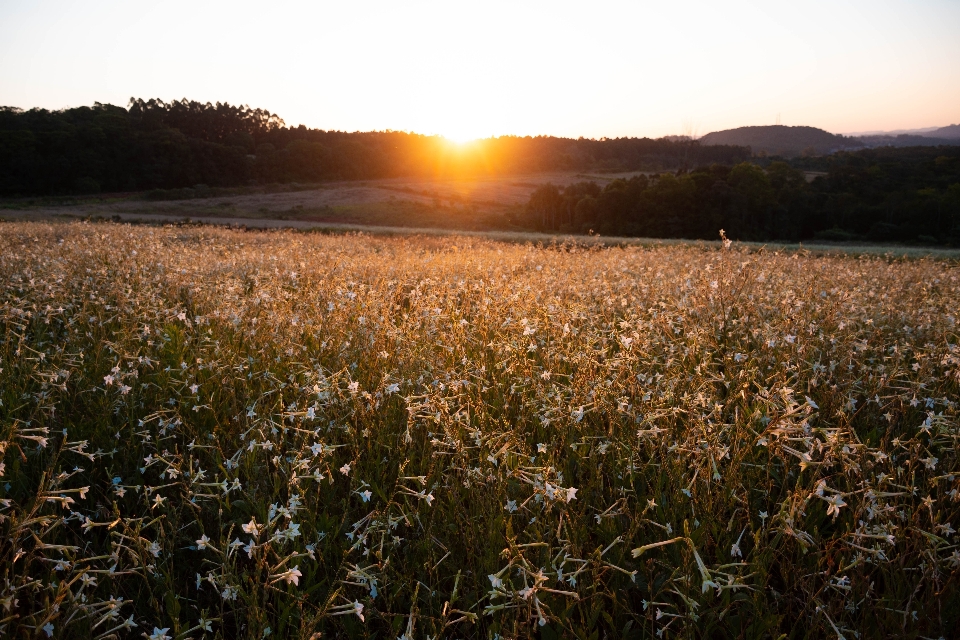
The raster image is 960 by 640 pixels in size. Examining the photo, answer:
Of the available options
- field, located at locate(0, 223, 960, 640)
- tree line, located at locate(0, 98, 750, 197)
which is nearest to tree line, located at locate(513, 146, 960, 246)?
tree line, located at locate(0, 98, 750, 197)

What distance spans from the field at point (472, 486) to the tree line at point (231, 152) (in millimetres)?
79285

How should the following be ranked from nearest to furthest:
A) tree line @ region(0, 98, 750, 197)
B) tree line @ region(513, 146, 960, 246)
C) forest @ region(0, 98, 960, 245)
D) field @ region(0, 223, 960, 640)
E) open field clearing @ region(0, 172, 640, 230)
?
field @ region(0, 223, 960, 640), open field clearing @ region(0, 172, 640, 230), tree line @ region(513, 146, 960, 246), forest @ region(0, 98, 960, 245), tree line @ region(0, 98, 750, 197)

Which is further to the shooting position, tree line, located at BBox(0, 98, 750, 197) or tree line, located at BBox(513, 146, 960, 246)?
tree line, located at BBox(0, 98, 750, 197)

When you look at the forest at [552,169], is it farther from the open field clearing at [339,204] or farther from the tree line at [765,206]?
the open field clearing at [339,204]

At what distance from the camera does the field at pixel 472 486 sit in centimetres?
208

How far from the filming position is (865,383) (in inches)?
161

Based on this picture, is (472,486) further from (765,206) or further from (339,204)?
(765,206)

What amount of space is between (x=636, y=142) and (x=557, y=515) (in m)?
110

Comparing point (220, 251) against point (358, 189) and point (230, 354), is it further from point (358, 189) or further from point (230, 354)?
point (358, 189)

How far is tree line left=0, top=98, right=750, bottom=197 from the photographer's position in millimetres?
67188

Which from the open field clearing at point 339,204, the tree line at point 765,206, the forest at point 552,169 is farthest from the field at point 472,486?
the forest at point 552,169

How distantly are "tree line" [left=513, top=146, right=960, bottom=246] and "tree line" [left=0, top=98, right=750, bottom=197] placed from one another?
91.1 feet

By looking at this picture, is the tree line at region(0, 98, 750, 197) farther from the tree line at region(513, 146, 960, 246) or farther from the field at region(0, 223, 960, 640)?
the field at region(0, 223, 960, 640)

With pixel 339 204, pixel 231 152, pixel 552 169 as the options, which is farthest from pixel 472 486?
pixel 552 169
